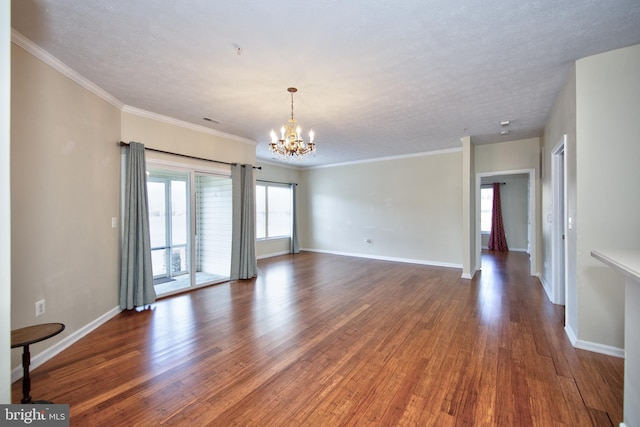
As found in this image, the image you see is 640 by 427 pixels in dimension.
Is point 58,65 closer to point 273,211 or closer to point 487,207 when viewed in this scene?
point 273,211

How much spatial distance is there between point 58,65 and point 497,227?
10.8 meters

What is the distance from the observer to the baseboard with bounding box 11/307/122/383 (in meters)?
2.18

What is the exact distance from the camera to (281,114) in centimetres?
395

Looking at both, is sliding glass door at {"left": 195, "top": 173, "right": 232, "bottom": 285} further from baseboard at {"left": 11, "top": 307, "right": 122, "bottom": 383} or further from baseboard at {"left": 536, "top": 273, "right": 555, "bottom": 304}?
baseboard at {"left": 536, "top": 273, "right": 555, "bottom": 304}

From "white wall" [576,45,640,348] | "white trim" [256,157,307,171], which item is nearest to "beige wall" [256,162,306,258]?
"white trim" [256,157,307,171]

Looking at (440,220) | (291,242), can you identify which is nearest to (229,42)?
(440,220)

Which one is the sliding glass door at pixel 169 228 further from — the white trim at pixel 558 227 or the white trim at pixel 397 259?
the white trim at pixel 558 227

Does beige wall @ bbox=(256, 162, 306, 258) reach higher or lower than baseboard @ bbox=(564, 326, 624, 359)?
higher

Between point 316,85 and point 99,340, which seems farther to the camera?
point 316,85

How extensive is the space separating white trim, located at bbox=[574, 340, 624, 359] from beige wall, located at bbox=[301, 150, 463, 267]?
3.57 meters

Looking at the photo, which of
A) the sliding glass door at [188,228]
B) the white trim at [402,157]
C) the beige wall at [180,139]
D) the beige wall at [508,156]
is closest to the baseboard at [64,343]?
the sliding glass door at [188,228]

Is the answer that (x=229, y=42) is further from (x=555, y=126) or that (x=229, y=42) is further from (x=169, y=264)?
(x=555, y=126)

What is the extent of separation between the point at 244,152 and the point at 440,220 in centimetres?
457

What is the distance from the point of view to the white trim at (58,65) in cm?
218
